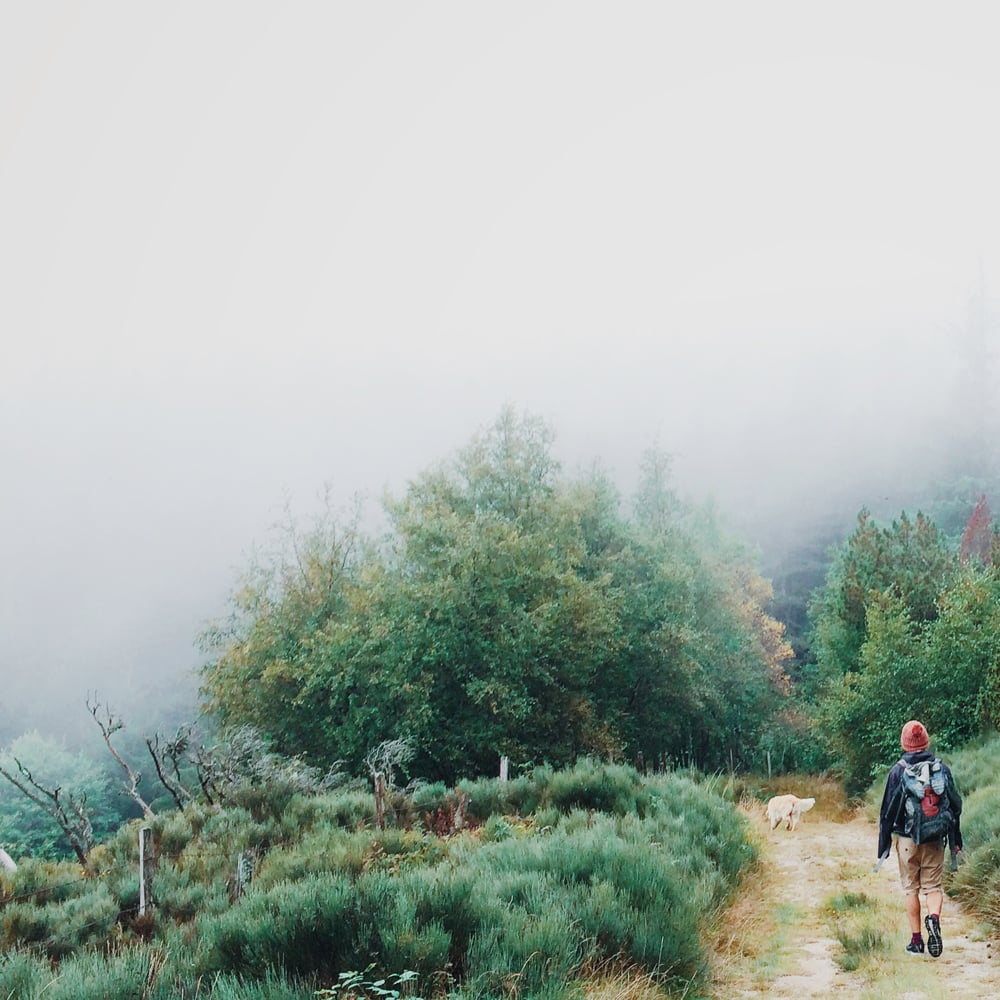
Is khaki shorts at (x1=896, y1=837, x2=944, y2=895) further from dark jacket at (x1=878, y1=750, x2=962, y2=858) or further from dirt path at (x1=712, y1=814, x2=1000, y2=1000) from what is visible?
dirt path at (x1=712, y1=814, x2=1000, y2=1000)

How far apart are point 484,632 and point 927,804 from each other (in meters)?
16.7

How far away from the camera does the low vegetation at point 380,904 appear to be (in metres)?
4.22

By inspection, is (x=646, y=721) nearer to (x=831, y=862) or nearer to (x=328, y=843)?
(x=831, y=862)

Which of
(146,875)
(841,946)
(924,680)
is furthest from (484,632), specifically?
(841,946)

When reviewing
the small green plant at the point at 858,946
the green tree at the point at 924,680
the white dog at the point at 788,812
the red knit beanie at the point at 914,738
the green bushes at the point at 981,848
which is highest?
the red knit beanie at the point at 914,738

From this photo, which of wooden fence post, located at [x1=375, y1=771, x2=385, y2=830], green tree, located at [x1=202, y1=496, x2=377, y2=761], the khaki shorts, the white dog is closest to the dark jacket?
the khaki shorts

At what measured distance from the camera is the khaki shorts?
6.02 meters

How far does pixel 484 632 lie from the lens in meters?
22.1

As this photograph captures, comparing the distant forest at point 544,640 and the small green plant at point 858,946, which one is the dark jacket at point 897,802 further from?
the distant forest at point 544,640

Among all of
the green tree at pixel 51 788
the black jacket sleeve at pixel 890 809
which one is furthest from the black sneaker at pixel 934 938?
the green tree at pixel 51 788

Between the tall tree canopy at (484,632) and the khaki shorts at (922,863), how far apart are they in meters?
15.2

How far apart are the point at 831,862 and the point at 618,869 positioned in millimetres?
6125

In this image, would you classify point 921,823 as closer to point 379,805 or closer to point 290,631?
point 379,805

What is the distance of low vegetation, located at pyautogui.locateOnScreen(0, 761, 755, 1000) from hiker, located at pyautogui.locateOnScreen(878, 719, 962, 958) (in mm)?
1807
